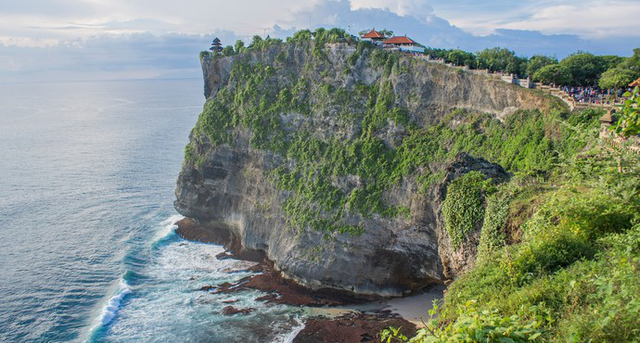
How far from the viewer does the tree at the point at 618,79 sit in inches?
1673

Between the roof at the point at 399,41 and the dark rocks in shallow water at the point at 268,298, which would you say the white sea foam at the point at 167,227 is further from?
the roof at the point at 399,41

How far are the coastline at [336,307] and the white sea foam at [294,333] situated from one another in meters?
0.20

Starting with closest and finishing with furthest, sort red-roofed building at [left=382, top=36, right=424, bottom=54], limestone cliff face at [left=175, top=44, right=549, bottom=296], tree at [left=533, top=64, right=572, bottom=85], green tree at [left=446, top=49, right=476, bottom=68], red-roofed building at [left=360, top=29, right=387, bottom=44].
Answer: limestone cliff face at [left=175, top=44, right=549, bottom=296], tree at [left=533, top=64, right=572, bottom=85], green tree at [left=446, top=49, right=476, bottom=68], red-roofed building at [left=382, top=36, right=424, bottom=54], red-roofed building at [left=360, top=29, right=387, bottom=44]

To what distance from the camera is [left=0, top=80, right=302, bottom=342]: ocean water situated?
128ft

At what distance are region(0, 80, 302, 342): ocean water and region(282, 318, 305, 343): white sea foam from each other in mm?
129

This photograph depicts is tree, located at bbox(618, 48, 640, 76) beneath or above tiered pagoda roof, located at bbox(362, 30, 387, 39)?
beneath

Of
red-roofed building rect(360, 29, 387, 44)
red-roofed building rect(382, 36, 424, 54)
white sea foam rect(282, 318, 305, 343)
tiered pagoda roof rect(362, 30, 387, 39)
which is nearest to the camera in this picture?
white sea foam rect(282, 318, 305, 343)

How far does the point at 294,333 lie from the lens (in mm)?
37219

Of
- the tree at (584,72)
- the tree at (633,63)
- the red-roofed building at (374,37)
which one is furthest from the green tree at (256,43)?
the tree at (633,63)

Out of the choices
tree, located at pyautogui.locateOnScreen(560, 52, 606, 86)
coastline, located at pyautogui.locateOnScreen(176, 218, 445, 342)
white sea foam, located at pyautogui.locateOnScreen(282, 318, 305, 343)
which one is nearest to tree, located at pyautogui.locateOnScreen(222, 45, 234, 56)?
coastline, located at pyautogui.locateOnScreen(176, 218, 445, 342)

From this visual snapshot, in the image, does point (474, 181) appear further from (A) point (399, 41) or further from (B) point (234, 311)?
(A) point (399, 41)

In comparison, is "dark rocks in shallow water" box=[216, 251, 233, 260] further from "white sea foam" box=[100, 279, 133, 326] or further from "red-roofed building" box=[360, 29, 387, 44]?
"red-roofed building" box=[360, 29, 387, 44]

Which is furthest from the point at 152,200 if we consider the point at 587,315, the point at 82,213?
the point at 587,315

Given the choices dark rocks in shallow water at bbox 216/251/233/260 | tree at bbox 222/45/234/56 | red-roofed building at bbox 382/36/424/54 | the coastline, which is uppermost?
red-roofed building at bbox 382/36/424/54
